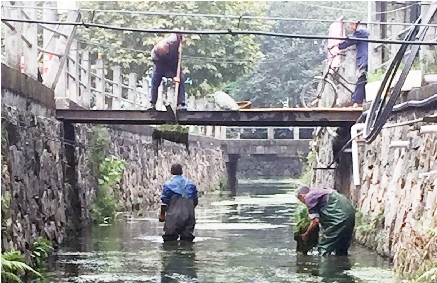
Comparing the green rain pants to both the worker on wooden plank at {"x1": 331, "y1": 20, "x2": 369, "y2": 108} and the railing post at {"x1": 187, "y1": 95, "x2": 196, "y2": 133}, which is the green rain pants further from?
the railing post at {"x1": 187, "y1": 95, "x2": 196, "y2": 133}

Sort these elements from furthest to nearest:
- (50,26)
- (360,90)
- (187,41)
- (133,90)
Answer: (187,41) < (133,90) < (50,26) < (360,90)

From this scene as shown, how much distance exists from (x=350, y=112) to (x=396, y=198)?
3178 mm

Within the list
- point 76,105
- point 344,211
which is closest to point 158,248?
point 344,211

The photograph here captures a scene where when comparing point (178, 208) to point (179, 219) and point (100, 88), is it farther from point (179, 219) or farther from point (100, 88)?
point (100, 88)

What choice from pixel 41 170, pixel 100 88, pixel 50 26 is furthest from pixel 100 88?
pixel 41 170

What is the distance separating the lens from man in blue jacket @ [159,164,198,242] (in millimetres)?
15195

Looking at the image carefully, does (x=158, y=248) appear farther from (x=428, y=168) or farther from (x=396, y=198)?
(x=428, y=168)

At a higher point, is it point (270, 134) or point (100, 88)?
point (270, 134)

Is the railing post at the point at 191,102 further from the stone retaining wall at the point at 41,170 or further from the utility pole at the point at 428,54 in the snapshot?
the utility pole at the point at 428,54

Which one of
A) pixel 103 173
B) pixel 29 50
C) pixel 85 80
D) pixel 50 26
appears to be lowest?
pixel 103 173

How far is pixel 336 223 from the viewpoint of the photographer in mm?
12820

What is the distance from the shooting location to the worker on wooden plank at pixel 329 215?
1280cm

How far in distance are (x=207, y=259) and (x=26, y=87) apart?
351 centimetres

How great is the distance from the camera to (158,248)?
47.0 ft
